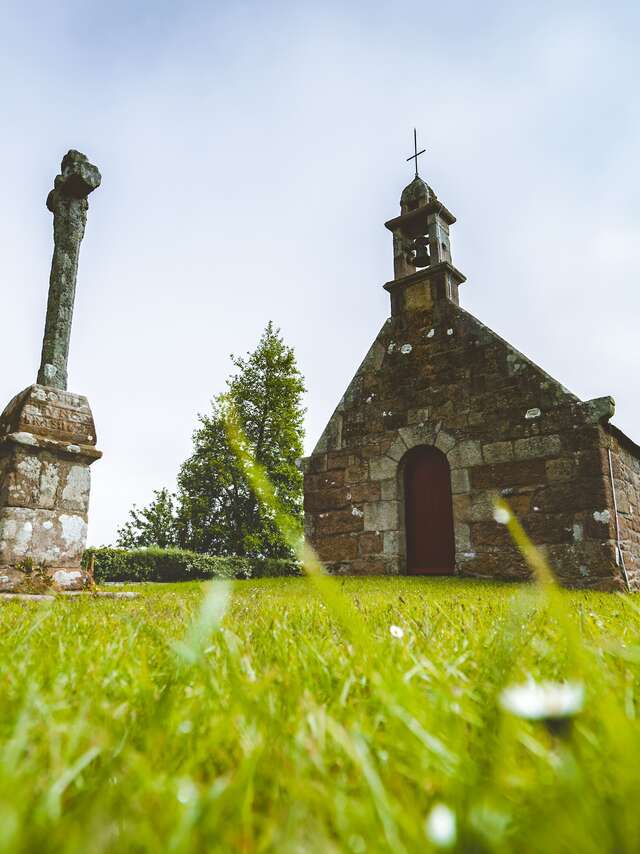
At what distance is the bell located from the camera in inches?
442

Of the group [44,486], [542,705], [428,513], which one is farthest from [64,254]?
[542,705]

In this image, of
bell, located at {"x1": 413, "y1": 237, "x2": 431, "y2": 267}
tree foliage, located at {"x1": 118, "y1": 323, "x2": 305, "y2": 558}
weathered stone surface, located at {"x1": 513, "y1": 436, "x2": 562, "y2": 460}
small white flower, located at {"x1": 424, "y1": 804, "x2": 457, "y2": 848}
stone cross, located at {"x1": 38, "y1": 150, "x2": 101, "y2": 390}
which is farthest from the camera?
tree foliage, located at {"x1": 118, "y1": 323, "x2": 305, "y2": 558}

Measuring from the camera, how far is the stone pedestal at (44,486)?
532 centimetres

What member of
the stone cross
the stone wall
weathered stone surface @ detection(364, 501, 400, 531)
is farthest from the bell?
the stone cross

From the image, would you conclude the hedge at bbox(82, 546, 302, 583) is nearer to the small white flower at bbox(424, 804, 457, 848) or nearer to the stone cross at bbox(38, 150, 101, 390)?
the stone cross at bbox(38, 150, 101, 390)

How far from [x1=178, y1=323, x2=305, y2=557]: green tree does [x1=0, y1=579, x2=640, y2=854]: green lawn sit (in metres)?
20.5

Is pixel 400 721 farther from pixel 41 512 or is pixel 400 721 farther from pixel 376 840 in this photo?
pixel 41 512

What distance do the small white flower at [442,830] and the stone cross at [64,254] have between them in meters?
6.24

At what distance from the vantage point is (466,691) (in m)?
1.21

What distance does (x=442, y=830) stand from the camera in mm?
543

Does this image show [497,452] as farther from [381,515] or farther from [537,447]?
[381,515]

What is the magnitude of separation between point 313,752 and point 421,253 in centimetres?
1125

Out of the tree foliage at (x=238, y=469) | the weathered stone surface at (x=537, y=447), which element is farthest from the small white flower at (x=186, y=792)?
the tree foliage at (x=238, y=469)

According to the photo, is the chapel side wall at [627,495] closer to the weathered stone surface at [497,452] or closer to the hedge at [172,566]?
the weathered stone surface at [497,452]
